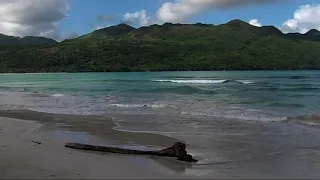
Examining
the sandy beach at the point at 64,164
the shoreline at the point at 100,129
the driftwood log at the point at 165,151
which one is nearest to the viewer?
the sandy beach at the point at 64,164

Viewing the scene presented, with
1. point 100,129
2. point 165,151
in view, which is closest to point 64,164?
point 165,151

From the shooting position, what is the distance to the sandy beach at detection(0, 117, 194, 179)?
8102mm

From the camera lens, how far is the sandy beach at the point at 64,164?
26.6ft

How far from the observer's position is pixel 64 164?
29.6 feet

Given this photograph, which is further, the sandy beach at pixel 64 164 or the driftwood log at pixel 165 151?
the driftwood log at pixel 165 151

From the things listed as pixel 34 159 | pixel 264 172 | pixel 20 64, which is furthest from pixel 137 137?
pixel 20 64

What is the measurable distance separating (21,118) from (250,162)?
13.3m

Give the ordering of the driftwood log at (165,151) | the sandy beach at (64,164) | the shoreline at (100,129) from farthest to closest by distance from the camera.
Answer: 1. the shoreline at (100,129)
2. the driftwood log at (165,151)
3. the sandy beach at (64,164)

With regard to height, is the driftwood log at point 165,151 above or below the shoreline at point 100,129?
above

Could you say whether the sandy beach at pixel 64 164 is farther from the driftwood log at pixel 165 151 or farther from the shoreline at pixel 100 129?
the shoreline at pixel 100 129

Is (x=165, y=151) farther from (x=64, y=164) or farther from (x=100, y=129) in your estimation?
(x=100, y=129)

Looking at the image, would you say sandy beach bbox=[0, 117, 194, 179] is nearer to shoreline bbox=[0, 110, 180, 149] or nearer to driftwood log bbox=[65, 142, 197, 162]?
driftwood log bbox=[65, 142, 197, 162]

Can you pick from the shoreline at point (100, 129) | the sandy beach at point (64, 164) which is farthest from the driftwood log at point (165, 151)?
the shoreline at point (100, 129)

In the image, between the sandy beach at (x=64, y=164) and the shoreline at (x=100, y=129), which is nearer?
the sandy beach at (x=64, y=164)
